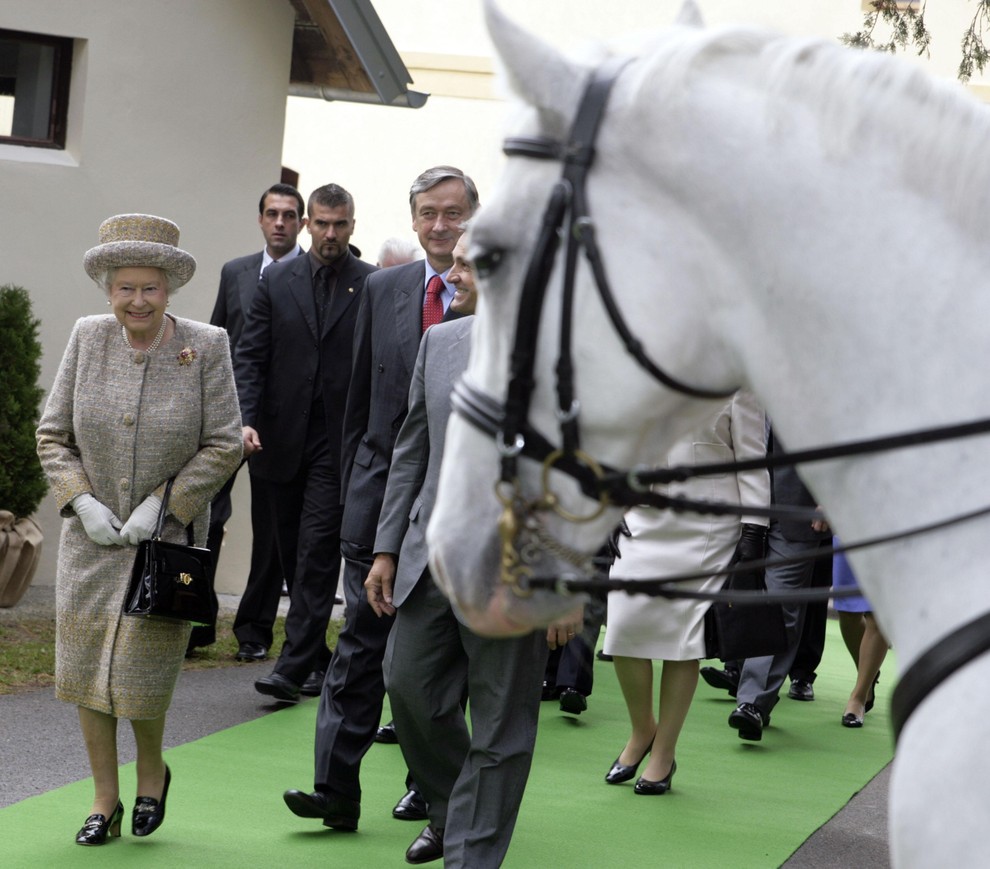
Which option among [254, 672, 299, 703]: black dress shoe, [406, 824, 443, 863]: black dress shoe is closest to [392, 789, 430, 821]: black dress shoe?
[406, 824, 443, 863]: black dress shoe

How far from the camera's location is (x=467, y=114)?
55.3 feet

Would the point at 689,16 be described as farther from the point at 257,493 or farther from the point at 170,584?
the point at 257,493

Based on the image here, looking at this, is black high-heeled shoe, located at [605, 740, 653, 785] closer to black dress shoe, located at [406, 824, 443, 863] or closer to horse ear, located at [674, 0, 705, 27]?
black dress shoe, located at [406, 824, 443, 863]

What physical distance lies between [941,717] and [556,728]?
18.9 feet

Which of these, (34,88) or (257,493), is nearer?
(257,493)

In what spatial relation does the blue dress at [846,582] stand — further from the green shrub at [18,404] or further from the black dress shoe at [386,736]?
the green shrub at [18,404]

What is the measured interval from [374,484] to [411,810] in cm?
130

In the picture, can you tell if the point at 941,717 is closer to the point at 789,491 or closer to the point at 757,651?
the point at 757,651

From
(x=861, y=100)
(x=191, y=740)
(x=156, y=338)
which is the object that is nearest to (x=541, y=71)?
(x=861, y=100)

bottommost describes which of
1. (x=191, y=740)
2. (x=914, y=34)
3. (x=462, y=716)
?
(x=191, y=740)

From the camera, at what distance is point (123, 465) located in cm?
495

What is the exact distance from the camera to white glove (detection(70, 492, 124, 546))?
4.80m

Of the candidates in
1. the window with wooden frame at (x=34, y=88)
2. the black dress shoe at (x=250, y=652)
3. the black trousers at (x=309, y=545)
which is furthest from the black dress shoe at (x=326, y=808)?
the window with wooden frame at (x=34, y=88)

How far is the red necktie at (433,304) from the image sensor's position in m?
5.23
